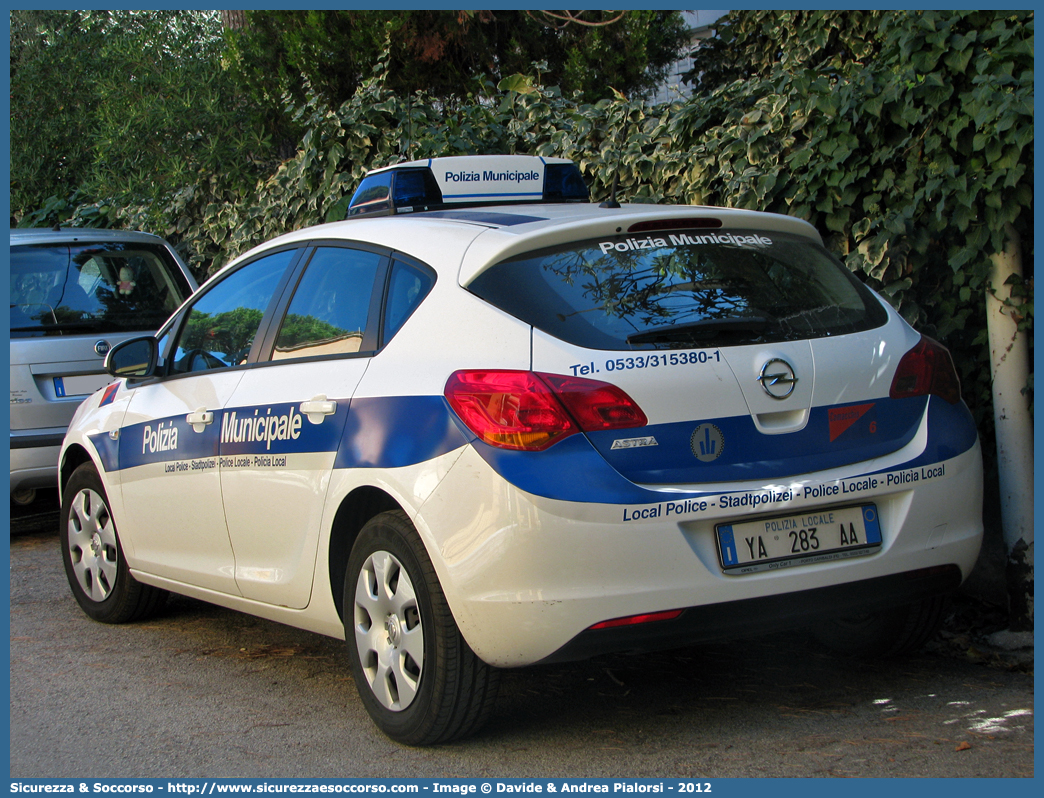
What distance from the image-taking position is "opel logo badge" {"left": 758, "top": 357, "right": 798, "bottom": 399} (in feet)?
10.9

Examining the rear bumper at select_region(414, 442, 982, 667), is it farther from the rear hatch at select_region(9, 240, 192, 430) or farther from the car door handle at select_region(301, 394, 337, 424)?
the rear hatch at select_region(9, 240, 192, 430)

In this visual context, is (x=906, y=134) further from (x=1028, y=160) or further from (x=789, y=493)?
(x=789, y=493)

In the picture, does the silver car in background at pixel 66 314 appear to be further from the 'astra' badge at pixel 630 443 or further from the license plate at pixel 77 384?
the 'astra' badge at pixel 630 443

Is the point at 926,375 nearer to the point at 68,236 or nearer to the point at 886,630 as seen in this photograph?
the point at 886,630

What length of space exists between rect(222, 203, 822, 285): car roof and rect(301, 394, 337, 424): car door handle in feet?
1.83

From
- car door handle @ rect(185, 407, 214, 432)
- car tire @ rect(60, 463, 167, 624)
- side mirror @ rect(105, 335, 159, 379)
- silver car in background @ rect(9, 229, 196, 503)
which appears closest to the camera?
car door handle @ rect(185, 407, 214, 432)

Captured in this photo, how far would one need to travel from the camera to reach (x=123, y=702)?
4223 mm

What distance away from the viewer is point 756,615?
327 cm

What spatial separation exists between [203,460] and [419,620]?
1416mm

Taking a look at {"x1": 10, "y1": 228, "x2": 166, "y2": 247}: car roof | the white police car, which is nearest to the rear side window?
the white police car

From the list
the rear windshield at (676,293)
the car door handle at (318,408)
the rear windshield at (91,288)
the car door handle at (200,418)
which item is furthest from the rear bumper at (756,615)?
the rear windshield at (91,288)

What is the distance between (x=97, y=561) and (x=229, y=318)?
5.06 ft

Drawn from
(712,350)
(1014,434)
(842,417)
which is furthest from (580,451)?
(1014,434)

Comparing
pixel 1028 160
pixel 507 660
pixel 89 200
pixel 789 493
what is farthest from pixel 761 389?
pixel 89 200
